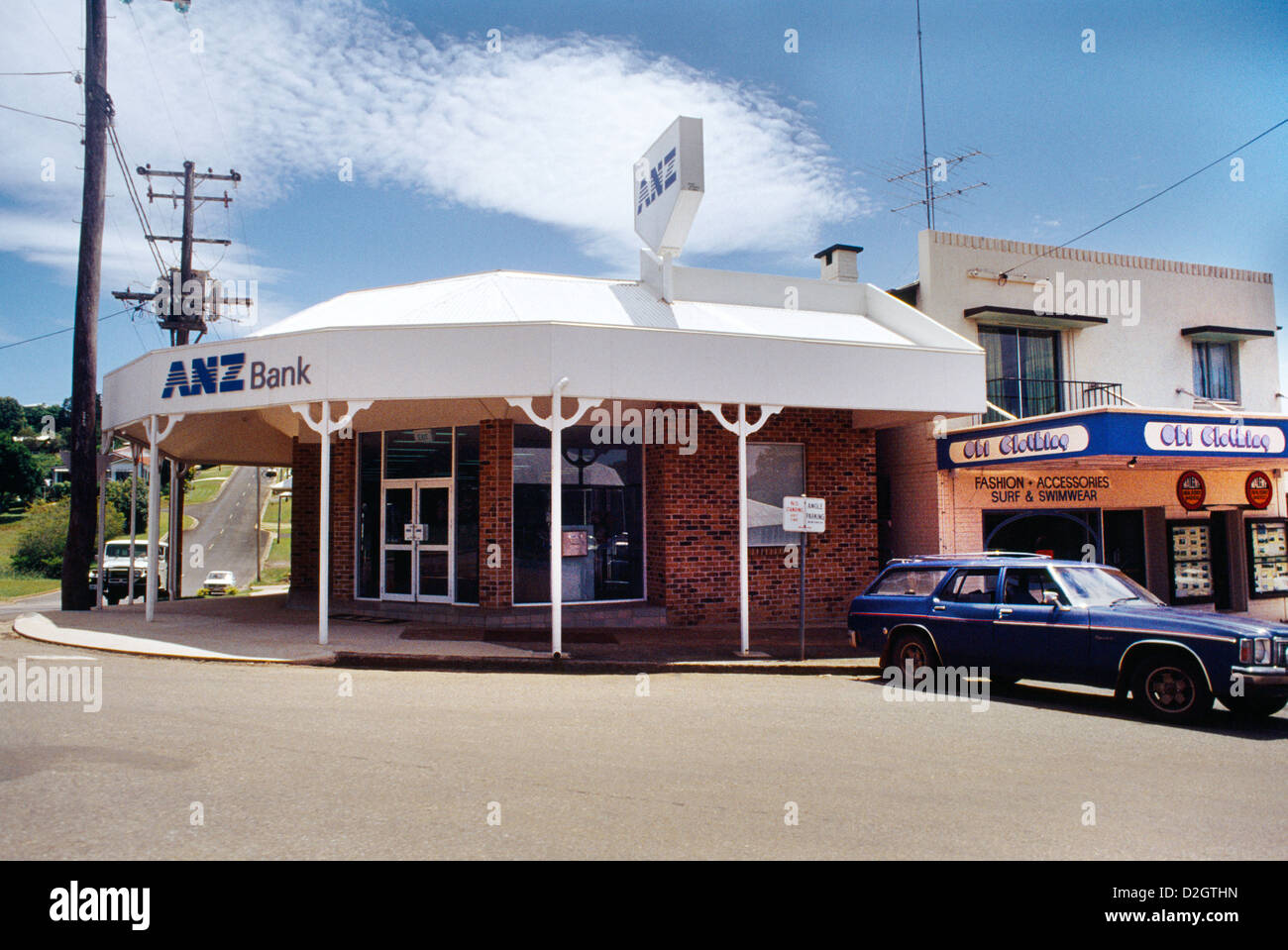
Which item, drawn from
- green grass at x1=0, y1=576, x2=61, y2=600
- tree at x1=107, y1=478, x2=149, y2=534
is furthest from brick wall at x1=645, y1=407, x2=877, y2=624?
tree at x1=107, y1=478, x2=149, y2=534

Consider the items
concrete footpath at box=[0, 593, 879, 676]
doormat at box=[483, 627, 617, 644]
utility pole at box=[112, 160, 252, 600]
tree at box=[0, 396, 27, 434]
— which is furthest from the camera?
tree at box=[0, 396, 27, 434]

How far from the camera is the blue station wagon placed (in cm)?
800

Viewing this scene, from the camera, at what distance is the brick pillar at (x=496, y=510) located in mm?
15078

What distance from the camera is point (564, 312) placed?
48.9 feet

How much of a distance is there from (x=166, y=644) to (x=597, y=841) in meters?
10.0

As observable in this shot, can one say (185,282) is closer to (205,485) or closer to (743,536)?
(743,536)

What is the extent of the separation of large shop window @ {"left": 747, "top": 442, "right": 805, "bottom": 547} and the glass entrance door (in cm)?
545

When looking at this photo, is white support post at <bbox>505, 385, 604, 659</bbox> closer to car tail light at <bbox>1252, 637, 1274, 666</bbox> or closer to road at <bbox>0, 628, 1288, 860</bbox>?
road at <bbox>0, 628, 1288, 860</bbox>

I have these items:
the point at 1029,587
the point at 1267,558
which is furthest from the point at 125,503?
the point at 1029,587

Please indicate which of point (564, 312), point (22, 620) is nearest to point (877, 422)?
point (564, 312)

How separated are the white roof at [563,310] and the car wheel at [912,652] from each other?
5.20 m

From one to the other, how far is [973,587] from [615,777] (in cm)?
576
